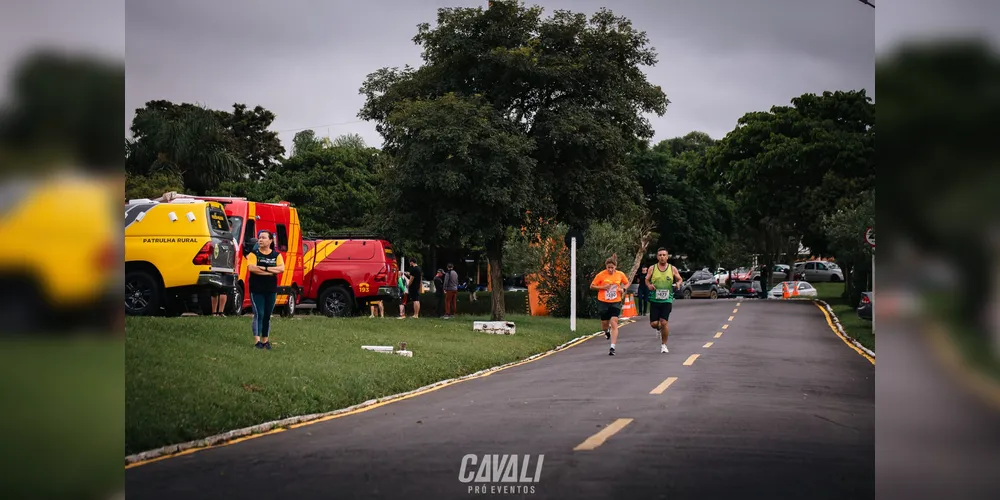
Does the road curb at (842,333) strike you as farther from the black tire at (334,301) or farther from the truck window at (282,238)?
the black tire at (334,301)

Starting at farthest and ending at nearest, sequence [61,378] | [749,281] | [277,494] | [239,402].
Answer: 1. [749,281]
2. [239,402]
3. [277,494]
4. [61,378]

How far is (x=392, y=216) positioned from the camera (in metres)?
27.1

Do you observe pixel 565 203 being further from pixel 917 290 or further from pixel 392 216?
pixel 917 290

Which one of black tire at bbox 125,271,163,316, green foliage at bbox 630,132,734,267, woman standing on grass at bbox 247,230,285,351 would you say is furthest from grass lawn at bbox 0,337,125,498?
green foliage at bbox 630,132,734,267

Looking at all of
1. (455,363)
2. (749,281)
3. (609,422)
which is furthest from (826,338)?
(749,281)

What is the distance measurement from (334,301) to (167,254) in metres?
10.5

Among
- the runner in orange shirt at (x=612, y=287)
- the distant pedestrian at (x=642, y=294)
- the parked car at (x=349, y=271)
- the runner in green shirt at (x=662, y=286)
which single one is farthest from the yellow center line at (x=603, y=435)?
the distant pedestrian at (x=642, y=294)

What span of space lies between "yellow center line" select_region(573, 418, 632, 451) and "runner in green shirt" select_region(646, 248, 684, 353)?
8992 millimetres

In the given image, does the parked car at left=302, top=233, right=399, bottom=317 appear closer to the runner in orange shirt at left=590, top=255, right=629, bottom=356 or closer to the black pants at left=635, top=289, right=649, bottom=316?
the runner in orange shirt at left=590, top=255, right=629, bottom=356

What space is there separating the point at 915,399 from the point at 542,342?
62.6 ft

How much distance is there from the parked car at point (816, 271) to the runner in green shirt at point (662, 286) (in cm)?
5351

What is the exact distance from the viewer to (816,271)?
71.9 meters

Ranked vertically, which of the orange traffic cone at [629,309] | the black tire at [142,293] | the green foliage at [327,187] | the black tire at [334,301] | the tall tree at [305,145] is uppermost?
the tall tree at [305,145]

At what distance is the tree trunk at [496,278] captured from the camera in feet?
94.9
